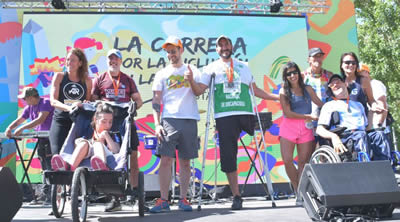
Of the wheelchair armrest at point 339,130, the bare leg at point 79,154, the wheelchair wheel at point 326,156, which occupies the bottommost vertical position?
the wheelchair wheel at point 326,156

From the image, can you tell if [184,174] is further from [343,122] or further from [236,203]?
[343,122]

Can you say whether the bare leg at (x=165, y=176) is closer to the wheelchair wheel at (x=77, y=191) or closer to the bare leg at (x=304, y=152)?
the wheelchair wheel at (x=77, y=191)

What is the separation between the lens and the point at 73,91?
4539mm

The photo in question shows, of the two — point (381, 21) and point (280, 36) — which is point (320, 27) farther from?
point (381, 21)

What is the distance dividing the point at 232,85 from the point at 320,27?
15.7ft

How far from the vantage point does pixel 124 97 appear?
462 centimetres

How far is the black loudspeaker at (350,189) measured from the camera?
3.08 metres

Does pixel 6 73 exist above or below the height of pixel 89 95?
above

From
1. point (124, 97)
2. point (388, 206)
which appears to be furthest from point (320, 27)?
point (388, 206)

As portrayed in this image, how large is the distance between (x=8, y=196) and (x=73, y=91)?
1.63 meters

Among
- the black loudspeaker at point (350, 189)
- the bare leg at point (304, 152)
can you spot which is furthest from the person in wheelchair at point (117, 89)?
the black loudspeaker at point (350, 189)

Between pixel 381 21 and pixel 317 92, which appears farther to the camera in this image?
pixel 381 21

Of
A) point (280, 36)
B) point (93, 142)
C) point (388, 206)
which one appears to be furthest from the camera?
point (280, 36)

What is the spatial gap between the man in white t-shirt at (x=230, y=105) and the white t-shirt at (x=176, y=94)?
111 mm
